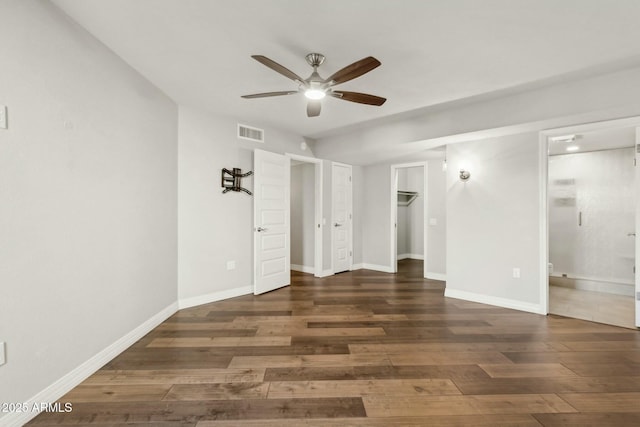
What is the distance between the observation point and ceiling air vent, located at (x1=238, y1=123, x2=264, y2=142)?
417cm

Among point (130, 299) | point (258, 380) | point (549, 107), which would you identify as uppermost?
point (549, 107)

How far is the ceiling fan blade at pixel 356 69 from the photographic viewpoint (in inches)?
78.9

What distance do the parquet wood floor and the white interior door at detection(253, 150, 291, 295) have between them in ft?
3.12

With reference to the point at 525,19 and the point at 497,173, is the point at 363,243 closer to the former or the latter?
the point at 497,173

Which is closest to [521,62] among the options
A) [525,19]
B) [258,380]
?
[525,19]

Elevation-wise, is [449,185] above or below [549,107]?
below

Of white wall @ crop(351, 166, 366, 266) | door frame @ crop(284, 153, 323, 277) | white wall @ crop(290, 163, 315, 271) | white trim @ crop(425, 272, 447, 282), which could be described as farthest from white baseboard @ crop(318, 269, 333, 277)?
white trim @ crop(425, 272, 447, 282)

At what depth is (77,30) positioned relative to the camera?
2.06 metres

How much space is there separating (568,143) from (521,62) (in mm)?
2510

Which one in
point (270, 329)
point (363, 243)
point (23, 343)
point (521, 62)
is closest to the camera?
point (23, 343)

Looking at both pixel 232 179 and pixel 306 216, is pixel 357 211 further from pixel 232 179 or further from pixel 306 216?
pixel 232 179

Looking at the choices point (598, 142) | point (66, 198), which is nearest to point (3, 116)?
point (66, 198)

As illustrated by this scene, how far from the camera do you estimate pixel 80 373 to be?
2.04 metres

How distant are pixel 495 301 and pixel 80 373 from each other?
14.6 feet
